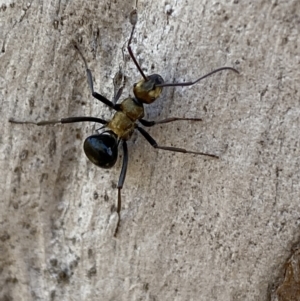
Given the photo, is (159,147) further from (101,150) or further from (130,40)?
(130,40)

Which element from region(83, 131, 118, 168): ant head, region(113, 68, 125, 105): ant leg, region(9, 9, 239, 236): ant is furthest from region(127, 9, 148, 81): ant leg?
region(83, 131, 118, 168): ant head

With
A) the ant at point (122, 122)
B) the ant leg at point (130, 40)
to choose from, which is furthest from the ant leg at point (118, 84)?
the ant leg at point (130, 40)

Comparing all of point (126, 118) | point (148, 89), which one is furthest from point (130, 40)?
point (126, 118)

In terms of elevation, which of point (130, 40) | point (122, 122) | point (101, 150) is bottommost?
point (101, 150)

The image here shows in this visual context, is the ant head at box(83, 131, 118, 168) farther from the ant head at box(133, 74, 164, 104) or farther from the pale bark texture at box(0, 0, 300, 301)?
the ant head at box(133, 74, 164, 104)

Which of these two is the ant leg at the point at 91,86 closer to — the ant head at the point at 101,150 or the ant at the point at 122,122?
the ant at the point at 122,122

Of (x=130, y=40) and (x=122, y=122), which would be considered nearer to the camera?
(x=130, y=40)

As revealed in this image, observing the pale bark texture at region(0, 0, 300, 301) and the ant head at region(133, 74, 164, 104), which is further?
the ant head at region(133, 74, 164, 104)
